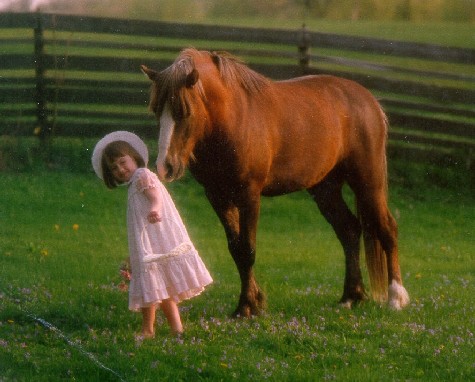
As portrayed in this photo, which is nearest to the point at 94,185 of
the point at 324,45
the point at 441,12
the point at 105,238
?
the point at 105,238

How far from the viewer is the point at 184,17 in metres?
5.95

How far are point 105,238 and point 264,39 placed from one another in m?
2.21

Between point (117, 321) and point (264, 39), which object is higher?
point (264, 39)

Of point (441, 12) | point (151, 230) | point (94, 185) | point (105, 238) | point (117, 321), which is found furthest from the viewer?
point (105, 238)

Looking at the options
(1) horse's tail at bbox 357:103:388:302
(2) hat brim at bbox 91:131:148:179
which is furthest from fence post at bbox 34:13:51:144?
(1) horse's tail at bbox 357:103:388:302

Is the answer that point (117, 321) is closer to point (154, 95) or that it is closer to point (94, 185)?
point (94, 185)

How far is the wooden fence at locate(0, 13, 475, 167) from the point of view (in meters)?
6.32

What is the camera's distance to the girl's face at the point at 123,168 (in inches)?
235

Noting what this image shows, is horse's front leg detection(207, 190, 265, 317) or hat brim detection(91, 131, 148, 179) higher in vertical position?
hat brim detection(91, 131, 148, 179)

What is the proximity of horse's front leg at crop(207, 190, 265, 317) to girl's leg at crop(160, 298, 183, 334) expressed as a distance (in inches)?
22.0

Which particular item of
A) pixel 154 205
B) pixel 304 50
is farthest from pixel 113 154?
pixel 304 50

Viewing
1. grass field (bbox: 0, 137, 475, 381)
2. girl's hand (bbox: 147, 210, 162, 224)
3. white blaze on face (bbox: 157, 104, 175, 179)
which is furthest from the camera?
girl's hand (bbox: 147, 210, 162, 224)

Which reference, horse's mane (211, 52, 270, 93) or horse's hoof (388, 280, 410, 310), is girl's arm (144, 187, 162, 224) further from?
horse's hoof (388, 280, 410, 310)

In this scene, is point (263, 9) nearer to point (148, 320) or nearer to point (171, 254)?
point (171, 254)
